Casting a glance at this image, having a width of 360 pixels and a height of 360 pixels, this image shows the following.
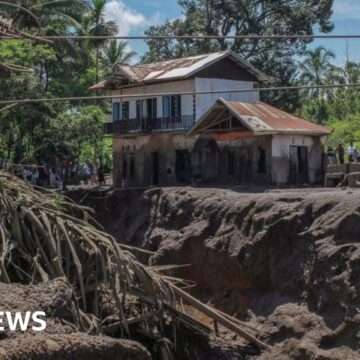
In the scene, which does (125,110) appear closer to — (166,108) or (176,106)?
(166,108)

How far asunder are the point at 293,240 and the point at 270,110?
16.4 m

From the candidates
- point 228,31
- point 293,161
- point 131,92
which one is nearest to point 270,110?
point 293,161

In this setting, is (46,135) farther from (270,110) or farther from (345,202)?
(345,202)

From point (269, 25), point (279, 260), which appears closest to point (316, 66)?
point (269, 25)

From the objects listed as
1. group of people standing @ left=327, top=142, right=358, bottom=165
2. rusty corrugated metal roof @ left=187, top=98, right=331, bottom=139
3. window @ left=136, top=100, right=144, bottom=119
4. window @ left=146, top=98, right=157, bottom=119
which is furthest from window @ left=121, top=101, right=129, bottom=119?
group of people standing @ left=327, top=142, right=358, bottom=165

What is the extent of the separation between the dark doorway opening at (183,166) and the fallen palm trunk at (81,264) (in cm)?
2360

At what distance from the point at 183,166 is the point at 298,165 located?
6320 millimetres

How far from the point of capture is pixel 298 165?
123 feet

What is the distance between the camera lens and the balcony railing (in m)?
40.5

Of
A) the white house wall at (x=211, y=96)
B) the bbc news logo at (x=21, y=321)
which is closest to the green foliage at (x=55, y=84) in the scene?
the white house wall at (x=211, y=96)

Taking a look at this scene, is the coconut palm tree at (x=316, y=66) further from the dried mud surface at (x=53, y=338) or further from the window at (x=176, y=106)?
the dried mud surface at (x=53, y=338)

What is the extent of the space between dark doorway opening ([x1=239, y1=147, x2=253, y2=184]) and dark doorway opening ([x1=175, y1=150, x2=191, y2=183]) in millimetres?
3548

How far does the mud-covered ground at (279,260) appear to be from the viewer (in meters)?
19.9

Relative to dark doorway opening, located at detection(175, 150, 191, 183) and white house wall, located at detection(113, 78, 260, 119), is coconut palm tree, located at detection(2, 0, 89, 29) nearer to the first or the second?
white house wall, located at detection(113, 78, 260, 119)
